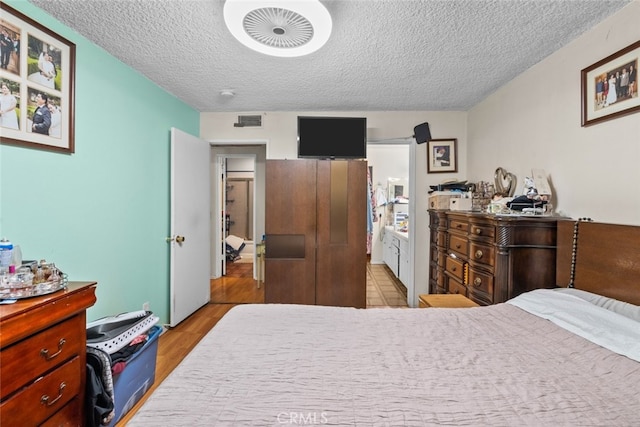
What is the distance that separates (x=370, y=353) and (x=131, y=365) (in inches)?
61.1

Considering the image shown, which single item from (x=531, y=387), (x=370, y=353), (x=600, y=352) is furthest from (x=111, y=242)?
(x=600, y=352)

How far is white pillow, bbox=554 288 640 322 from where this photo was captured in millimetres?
1213

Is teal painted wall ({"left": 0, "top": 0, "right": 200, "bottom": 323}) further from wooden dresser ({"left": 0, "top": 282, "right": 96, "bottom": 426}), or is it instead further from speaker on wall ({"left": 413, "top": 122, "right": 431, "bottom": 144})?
speaker on wall ({"left": 413, "top": 122, "right": 431, "bottom": 144})

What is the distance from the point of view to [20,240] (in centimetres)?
153

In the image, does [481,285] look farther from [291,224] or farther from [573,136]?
[291,224]

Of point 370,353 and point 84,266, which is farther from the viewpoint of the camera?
point 84,266

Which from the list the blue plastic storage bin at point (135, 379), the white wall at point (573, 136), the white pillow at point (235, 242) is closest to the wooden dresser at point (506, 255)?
the white wall at point (573, 136)

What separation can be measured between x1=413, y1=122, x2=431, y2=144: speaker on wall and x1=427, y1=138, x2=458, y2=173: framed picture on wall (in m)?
0.08

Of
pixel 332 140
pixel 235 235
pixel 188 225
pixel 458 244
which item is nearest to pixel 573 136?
pixel 458 244

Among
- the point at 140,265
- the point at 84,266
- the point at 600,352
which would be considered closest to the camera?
the point at 600,352

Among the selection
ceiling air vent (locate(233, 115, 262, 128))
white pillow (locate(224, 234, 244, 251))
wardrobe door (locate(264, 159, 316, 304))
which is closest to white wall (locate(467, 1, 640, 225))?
wardrobe door (locate(264, 159, 316, 304))

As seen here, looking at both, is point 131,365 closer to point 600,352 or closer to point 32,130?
point 32,130

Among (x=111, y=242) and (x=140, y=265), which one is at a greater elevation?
(x=111, y=242)

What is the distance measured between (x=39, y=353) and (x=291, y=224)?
83.7 inches
